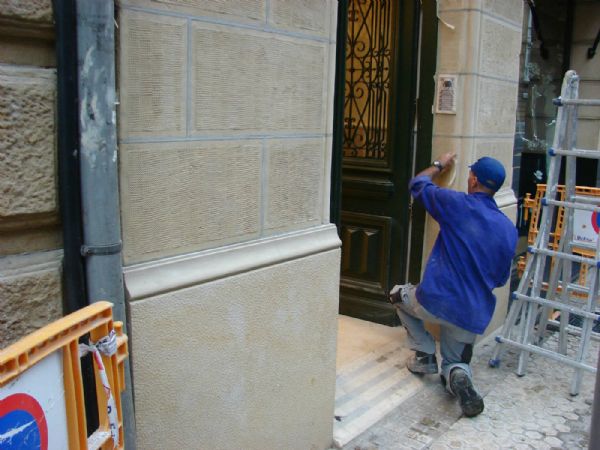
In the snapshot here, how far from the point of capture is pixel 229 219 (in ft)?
10.1

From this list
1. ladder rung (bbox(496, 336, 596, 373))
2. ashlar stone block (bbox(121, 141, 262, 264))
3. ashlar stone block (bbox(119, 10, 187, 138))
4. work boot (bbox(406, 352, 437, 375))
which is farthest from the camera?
work boot (bbox(406, 352, 437, 375))

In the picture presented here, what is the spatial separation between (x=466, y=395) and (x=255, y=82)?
99.5 inches

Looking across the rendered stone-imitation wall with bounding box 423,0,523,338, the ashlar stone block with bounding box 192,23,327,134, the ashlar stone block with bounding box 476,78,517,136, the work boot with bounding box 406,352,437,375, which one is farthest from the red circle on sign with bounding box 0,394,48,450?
the ashlar stone block with bounding box 476,78,517,136

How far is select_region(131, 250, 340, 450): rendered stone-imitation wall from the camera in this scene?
2771mm

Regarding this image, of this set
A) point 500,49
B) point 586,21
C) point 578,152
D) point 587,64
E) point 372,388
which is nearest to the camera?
point 372,388

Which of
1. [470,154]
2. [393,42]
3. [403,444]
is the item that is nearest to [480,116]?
[470,154]

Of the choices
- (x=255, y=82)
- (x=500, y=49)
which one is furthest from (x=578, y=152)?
(x=255, y=82)

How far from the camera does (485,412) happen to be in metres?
4.48

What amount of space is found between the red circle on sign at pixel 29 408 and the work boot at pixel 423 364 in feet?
11.6

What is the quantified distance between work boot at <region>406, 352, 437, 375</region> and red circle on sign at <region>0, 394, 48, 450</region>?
11.6ft

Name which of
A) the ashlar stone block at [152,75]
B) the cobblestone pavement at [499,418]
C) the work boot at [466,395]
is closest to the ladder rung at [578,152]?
the cobblestone pavement at [499,418]

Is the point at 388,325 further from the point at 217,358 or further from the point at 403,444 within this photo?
the point at 217,358

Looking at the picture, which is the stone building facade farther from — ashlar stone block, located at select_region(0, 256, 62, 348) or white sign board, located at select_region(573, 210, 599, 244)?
white sign board, located at select_region(573, 210, 599, 244)

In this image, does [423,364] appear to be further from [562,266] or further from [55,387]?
[55,387]
